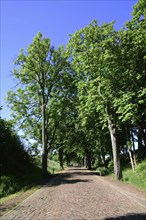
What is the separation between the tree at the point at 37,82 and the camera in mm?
34812

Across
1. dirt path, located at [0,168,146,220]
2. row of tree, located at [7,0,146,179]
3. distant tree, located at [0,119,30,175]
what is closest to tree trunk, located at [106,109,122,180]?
row of tree, located at [7,0,146,179]

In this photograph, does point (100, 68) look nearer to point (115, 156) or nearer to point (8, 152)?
point (115, 156)

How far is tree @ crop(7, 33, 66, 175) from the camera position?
114 feet

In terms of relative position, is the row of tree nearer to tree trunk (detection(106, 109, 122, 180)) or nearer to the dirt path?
tree trunk (detection(106, 109, 122, 180))

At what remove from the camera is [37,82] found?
36.5 meters

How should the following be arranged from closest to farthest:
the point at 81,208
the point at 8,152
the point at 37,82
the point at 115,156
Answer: the point at 81,208, the point at 115,156, the point at 8,152, the point at 37,82

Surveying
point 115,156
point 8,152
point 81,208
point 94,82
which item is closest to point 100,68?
point 94,82

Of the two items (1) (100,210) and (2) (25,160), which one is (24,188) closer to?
(1) (100,210)

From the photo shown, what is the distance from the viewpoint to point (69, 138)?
52188 millimetres

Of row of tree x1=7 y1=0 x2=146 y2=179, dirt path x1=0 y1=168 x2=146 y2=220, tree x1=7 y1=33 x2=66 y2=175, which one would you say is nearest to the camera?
dirt path x1=0 y1=168 x2=146 y2=220

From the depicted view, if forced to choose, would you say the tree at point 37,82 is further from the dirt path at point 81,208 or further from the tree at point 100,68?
the dirt path at point 81,208

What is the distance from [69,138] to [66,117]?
1038cm

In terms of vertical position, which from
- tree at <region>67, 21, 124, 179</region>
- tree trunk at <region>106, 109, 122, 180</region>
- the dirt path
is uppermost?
tree at <region>67, 21, 124, 179</region>

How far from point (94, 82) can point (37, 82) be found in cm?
1205
